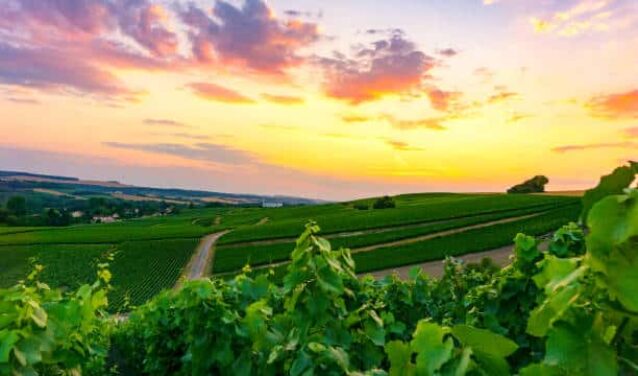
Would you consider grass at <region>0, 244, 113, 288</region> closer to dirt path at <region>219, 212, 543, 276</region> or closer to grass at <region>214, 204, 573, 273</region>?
grass at <region>214, 204, 573, 273</region>

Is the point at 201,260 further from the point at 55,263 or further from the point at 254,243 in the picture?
the point at 55,263

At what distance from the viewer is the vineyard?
1.31 m

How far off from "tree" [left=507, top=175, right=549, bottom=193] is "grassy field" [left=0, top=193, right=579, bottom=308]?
114 feet

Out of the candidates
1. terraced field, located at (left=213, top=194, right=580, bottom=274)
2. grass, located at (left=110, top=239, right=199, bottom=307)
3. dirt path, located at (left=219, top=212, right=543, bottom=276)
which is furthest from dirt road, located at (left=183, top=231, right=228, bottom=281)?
dirt path, located at (left=219, top=212, right=543, bottom=276)

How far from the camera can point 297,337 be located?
3711mm

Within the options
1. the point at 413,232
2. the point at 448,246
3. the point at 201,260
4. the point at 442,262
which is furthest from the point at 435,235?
the point at 201,260

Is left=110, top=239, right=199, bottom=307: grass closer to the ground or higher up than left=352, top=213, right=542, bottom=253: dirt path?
closer to the ground

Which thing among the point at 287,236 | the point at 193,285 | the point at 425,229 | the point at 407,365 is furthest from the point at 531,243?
the point at 287,236

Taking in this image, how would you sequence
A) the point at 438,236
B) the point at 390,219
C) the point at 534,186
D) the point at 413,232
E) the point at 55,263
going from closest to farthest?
the point at 438,236 → the point at 413,232 → the point at 55,263 → the point at 390,219 → the point at 534,186

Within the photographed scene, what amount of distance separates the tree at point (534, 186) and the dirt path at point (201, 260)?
7451cm

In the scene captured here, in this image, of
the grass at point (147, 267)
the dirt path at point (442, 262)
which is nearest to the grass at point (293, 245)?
the grass at point (147, 267)

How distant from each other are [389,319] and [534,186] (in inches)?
4799

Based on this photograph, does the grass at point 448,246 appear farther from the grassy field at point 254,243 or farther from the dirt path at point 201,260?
the dirt path at point 201,260

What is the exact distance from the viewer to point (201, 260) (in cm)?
5938
